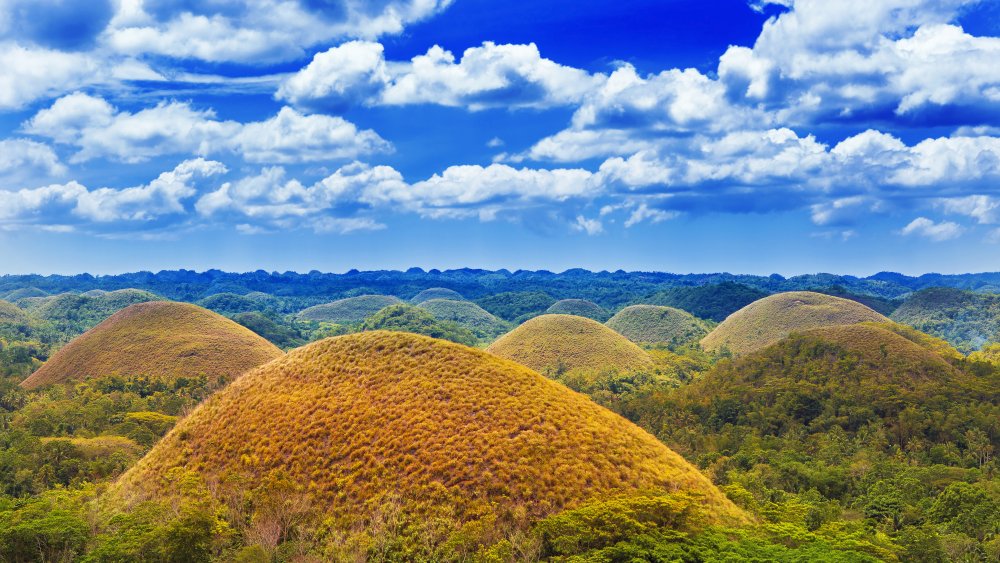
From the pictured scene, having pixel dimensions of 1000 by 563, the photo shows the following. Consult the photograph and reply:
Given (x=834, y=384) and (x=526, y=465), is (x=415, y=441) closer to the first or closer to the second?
(x=526, y=465)

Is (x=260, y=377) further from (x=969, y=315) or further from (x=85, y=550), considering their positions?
(x=969, y=315)

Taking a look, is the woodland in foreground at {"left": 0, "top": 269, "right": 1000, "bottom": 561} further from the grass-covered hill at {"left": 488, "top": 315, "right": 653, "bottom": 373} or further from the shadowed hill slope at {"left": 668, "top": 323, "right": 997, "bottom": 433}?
the grass-covered hill at {"left": 488, "top": 315, "right": 653, "bottom": 373}

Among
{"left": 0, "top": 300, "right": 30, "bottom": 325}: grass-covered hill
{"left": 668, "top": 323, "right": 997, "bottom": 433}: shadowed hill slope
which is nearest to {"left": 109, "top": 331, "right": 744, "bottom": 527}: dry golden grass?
{"left": 668, "top": 323, "right": 997, "bottom": 433}: shadowed hill slope

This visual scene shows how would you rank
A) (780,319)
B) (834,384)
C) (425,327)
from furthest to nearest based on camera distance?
1. (425,327)
2. (780,319)
3. (834,384)

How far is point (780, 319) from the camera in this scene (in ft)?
555

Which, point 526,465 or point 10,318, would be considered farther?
point 10,318

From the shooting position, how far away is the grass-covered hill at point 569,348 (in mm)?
133125

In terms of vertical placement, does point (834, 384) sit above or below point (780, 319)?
below

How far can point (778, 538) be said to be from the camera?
36.8m

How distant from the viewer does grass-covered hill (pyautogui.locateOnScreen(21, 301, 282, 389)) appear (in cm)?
10800

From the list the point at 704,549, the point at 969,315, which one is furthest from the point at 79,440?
the point at 969,315

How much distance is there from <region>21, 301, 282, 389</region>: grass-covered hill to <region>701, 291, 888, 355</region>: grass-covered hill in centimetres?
10397

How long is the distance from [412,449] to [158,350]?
86.2 meters

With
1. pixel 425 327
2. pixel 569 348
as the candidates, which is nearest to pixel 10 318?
pixel 425 327
